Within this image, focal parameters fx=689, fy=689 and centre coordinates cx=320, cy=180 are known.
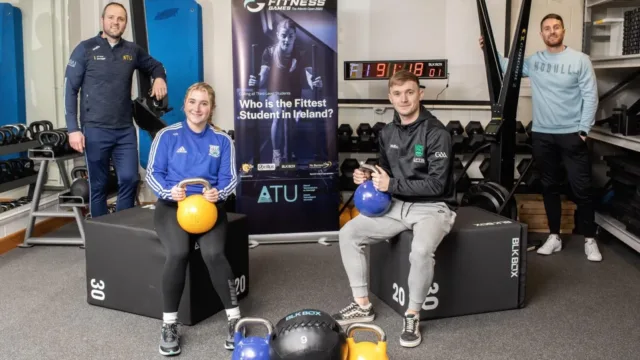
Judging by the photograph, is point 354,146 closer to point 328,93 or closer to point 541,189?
point 328,93

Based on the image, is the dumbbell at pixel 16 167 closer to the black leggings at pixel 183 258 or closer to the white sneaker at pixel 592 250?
the black leggings at pixel 183 258

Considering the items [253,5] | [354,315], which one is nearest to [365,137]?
[253,5]

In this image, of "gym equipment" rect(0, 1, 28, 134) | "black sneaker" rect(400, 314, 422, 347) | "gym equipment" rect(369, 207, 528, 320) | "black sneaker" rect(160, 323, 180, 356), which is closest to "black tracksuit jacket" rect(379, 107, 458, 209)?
"gym equipment" rect(369, 207, 528, 320)

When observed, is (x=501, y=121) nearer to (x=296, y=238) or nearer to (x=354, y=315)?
(x=296, y=238)

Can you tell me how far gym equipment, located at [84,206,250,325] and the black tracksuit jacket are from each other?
0.94 metres

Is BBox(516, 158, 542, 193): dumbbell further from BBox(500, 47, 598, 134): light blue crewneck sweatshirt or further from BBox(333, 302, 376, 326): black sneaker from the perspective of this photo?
BBox(333, 302, 376, 326): black sneaker

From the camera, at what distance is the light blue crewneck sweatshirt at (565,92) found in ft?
15.8

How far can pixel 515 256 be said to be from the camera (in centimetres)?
378

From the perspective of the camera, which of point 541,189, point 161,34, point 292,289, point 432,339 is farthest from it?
point 161,34

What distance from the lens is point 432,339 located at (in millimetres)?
3436

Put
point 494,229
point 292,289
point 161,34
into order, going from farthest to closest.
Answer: point 161,34
point 292,289
point 494,229

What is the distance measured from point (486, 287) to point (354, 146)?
2387 mm

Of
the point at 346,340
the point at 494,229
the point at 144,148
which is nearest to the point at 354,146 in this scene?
the point at 144,148

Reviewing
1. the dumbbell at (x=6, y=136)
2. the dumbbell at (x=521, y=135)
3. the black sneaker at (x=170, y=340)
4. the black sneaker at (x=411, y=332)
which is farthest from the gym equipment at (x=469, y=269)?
the dumbbell at (x=6, y=136)
